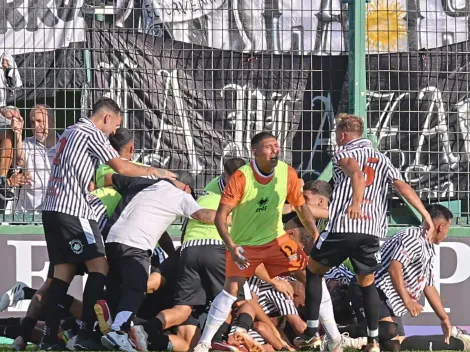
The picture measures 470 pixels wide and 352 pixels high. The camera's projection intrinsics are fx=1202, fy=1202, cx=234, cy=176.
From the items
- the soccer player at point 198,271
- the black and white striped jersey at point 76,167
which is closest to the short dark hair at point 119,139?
the black and white striped jersey at point 76,167

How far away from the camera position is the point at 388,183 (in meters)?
10.0

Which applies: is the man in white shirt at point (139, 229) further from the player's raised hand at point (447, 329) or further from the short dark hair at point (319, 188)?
the player's raised hand at point (447, 329)

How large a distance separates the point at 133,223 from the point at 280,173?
4.56ft

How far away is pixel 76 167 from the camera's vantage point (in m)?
9.95

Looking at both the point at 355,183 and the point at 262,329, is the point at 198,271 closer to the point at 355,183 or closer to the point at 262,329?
the point at 262,329

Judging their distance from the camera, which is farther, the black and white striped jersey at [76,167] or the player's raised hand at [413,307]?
the player's raised hand at [413,307]

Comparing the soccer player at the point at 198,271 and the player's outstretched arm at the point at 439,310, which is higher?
the soccer player at the point at 198,271

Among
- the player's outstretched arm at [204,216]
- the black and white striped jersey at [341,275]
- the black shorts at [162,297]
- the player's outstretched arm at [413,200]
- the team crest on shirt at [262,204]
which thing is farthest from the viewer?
the black and white striped jersey at [341,275]

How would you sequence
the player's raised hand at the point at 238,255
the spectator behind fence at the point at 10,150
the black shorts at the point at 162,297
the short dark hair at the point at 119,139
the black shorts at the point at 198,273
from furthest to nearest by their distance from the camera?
the spectator behind fence at the point at 10,150 → the short dark hair at the point at 119,139 → the black shorts at the point at 162,297 → the black shorts at the point at 198,273 → the player's raised hand at the point at 238,255

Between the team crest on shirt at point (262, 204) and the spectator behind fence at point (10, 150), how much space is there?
138 inches

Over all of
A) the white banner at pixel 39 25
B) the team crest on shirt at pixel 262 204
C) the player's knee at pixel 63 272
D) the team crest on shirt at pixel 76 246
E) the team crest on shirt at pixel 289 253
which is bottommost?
the player's knee at pixel 63 272

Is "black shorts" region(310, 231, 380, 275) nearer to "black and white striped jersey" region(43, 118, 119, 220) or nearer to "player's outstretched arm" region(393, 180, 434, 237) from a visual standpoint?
"player's outstretched arm" region(393, 180, 434, 237)

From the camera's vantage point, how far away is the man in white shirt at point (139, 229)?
9.93 meters

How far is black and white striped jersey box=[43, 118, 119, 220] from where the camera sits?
990 centimetres
